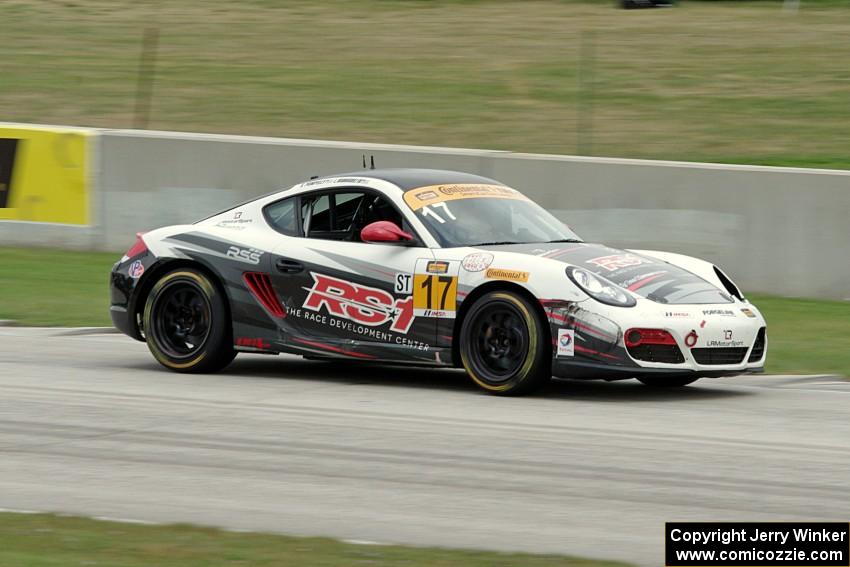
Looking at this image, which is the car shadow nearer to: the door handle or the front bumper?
the front bumper

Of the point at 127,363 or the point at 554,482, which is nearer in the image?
the point at 554,482

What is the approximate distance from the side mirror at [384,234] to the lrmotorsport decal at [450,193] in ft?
0.84

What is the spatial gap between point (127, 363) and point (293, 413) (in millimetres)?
2742

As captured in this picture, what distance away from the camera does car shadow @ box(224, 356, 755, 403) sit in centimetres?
1030

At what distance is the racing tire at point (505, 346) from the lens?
32.0ft

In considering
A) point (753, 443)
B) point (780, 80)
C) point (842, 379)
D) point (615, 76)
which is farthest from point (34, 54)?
point (753, 443)

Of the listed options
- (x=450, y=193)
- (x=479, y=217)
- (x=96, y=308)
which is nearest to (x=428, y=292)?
(x=479, y=217)

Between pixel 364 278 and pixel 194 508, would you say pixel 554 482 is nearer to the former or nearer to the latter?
pixel 194 508

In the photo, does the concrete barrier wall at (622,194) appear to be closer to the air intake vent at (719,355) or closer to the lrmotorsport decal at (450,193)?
the lrmotorsport decal at (450,193)

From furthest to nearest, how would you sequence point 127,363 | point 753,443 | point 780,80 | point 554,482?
point 780,80 → point 127,363 → point 753,443 → point 554,482

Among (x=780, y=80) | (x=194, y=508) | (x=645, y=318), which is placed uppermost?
(x=780, y=80)

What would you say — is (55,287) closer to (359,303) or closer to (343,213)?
(343,213)

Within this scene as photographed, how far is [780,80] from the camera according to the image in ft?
84.0

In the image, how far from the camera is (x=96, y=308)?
1482 centimetres
